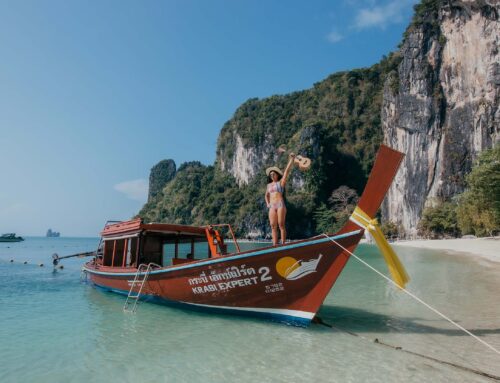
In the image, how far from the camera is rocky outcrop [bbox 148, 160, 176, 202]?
153 m

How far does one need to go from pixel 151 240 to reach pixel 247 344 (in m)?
6.69

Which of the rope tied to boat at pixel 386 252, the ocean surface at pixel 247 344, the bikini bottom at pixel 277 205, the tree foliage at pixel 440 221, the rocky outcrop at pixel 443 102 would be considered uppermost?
the rocky outcrop at pixel 443 102

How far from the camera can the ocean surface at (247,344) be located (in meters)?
5.36

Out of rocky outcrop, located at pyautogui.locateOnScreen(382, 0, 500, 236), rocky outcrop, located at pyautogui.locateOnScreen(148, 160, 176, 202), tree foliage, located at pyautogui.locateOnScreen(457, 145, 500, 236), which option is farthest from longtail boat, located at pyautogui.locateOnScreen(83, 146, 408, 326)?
rocky outcrop, located at pyautogui.locateOnScreen(148, 160, 176, 202)

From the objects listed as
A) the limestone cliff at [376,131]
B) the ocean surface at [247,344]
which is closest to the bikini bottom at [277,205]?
the ocean surface at [247,344]

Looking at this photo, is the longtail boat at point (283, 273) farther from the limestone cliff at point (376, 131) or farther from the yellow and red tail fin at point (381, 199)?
the limestone cliff at point (376, 131)

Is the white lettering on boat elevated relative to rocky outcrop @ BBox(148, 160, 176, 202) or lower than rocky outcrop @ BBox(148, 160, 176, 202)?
lower

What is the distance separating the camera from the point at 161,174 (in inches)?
6083

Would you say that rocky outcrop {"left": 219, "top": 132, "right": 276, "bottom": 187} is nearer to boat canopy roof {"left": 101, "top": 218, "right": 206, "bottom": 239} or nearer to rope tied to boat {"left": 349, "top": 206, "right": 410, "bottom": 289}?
boat canopy roof {"left": 101, "top": 218, "right": 206, "bottom": 239}

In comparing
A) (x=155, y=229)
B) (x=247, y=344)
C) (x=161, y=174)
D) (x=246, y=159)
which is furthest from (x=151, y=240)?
(x=161, y=174)

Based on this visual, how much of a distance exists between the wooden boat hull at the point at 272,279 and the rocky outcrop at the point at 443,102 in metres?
47.1

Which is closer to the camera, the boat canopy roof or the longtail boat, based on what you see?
the longtail boat

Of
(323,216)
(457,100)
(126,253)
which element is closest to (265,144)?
(323,216)

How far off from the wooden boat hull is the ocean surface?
352 millimetres
